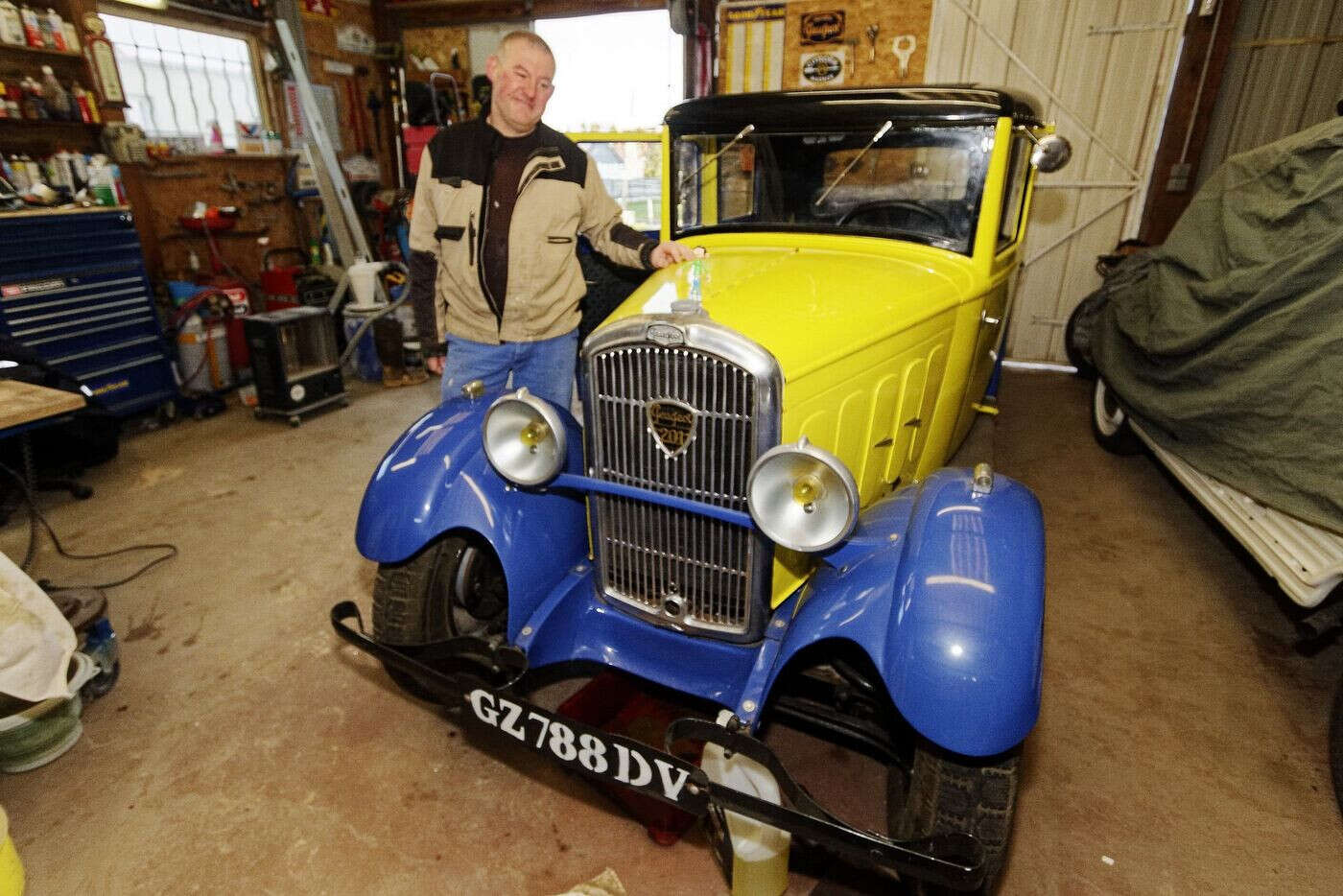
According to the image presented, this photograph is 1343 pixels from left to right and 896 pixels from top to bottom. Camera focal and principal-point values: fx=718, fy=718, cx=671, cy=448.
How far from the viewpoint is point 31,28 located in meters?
4.88

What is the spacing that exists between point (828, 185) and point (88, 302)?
459 cm

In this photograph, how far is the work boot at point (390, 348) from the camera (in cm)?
601

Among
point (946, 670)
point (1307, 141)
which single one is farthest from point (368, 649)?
point (1307, 141)

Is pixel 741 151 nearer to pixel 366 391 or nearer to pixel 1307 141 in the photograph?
pixel 1307 141

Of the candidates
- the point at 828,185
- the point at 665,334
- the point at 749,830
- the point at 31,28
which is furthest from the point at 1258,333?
the point at 31,28

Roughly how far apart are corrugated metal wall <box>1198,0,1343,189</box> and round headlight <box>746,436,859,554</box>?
6316mm

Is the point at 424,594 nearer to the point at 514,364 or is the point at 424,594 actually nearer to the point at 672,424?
the point at 672,424

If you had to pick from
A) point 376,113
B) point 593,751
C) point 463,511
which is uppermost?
point 376,113

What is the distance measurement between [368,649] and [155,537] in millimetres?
2433

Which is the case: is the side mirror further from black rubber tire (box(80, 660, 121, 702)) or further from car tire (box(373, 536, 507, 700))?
black rubber tire (box(80, 660, 121, 702))

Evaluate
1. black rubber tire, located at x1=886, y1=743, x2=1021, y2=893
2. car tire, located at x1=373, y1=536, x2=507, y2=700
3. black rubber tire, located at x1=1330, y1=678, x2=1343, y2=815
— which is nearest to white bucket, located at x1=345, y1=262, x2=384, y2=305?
car tire, located at x1=373, y1=536, x2=507, y2=700

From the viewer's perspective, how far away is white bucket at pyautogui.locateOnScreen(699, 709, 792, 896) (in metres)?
1.63

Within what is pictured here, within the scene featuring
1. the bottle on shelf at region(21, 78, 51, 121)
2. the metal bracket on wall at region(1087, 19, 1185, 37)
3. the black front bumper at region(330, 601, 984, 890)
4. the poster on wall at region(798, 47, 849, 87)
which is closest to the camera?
the black front bumper at region(330, 601, 984, 890)

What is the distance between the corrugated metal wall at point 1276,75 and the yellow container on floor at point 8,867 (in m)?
7.87
